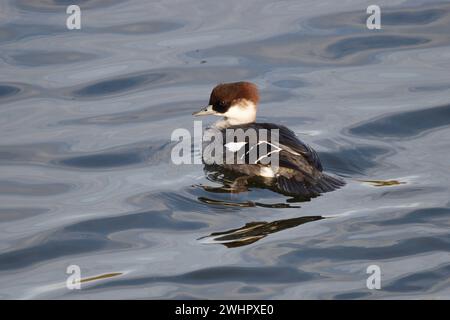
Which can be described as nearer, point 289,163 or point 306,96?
point 289,163

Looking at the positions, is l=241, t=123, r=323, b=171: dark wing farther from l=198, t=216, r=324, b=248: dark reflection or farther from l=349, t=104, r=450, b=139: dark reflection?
l=349, t=104, r=450, b=139: dark reflection

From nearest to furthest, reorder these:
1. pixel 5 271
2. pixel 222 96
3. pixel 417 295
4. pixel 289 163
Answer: pixel 417 295 < pixel 5 271 < pixel 289 163 < pixel 222 96

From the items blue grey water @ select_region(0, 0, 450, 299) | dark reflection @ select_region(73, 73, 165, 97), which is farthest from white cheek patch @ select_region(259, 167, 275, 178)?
dark reflection @ select_region(73, 73, 165, 97)

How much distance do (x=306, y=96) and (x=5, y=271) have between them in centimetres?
476

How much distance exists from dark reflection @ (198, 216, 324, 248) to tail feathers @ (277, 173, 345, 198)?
0.51 metres

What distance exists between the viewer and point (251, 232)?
315 inches

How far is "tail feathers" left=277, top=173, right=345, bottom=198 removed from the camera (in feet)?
28.4

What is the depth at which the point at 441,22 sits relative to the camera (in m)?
13.5

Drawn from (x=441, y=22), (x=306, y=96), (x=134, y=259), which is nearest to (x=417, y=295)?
(x=134, y=259)

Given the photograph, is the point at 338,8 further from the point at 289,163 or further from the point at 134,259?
the point at 134,259

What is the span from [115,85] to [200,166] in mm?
2734

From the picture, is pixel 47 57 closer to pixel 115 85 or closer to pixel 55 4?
pixel 115 85

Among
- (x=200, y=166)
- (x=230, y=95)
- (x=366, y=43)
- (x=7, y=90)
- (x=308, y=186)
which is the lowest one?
(x=308, y=186)

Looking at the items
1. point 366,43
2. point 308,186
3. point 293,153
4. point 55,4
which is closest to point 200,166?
point 293,153
